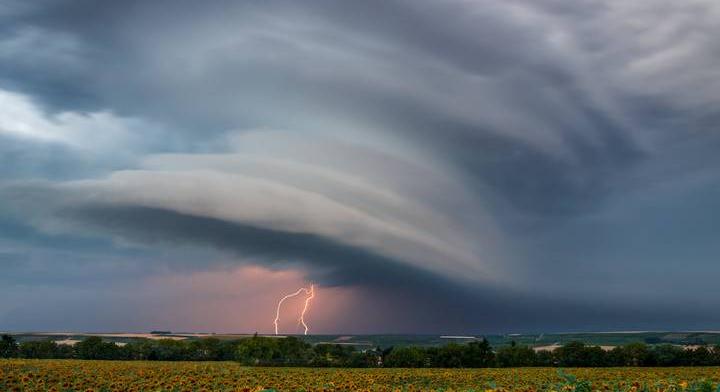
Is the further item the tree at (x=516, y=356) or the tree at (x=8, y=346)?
the tree at (x=8, y=346)

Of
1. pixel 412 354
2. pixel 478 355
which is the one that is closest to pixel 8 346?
pixel 412 354

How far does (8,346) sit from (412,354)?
6811 centimetres

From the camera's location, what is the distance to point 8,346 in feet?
368

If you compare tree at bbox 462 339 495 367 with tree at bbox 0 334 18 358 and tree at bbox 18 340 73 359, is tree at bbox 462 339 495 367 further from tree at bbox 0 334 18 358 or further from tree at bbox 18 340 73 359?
tree at bbox 0 334 18 358

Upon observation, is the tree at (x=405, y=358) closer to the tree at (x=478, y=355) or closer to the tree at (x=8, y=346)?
the tree at (x=478, y=355)

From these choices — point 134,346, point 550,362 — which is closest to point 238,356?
point 134,346

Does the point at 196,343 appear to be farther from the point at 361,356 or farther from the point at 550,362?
the point at 550,362

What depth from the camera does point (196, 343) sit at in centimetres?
12531

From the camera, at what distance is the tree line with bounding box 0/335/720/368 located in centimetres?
10000

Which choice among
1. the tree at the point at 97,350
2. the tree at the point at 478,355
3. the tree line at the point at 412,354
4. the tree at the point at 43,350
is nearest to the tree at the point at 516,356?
the tree line at the point at 412,354

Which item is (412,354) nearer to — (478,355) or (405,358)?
(405,358)

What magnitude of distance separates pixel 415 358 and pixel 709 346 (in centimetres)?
4563

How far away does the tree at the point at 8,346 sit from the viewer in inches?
4368

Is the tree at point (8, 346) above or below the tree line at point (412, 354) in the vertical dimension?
above
